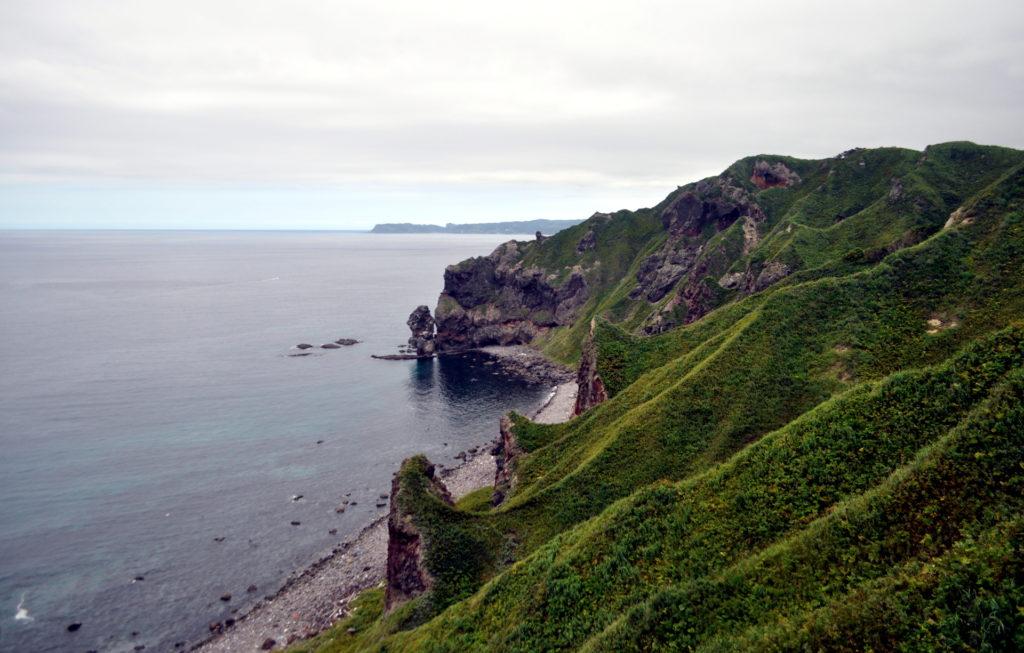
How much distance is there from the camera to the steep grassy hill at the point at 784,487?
76.8 ft

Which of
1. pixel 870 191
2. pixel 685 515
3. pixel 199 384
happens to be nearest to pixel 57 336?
pixel 199 384

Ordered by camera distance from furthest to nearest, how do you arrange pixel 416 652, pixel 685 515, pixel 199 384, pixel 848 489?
pixel 199 384, pixel 416 652, pixel 685 515, pixel 848 489

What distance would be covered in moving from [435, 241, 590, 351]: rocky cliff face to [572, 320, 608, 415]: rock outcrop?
88.3 m

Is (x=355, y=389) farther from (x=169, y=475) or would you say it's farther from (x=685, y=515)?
(x=685, y=515)

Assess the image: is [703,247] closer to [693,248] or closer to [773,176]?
[693,248]

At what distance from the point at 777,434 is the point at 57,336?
202m

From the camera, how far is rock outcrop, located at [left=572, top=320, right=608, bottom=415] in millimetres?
76812

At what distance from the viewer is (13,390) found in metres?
120

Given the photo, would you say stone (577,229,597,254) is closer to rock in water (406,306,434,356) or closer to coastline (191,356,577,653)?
rock in water (406,306,434,356)

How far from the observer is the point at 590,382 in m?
80.2

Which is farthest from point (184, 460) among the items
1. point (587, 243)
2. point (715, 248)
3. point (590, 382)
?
point (587, 243)

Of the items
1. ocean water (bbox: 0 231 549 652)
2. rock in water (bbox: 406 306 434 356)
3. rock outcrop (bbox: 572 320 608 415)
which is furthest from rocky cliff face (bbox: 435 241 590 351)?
rock outcrop (bbox: 572 320 608 415)

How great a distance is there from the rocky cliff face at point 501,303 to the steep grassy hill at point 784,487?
8287 cm

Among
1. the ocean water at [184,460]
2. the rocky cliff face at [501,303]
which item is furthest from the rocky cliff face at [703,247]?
the ocean water at [184,460]
